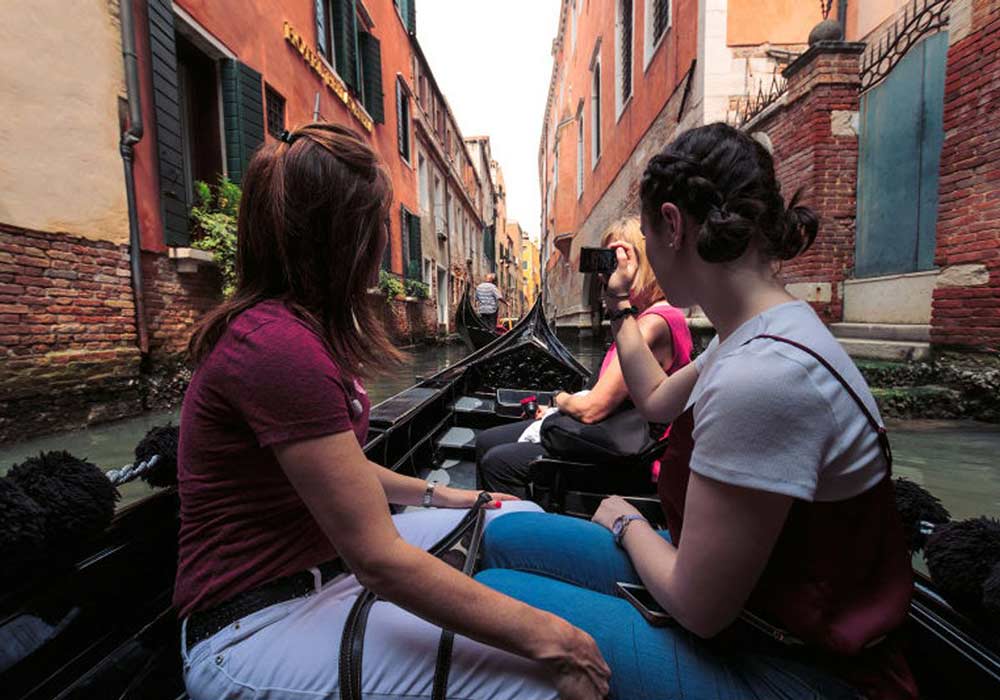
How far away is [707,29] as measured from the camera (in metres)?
5.73

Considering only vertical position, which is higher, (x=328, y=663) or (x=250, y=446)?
(x=250, y=446)

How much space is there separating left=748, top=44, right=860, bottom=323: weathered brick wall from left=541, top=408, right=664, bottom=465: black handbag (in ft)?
14.5

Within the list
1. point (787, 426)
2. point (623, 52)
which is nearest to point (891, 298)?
point (787, 426)

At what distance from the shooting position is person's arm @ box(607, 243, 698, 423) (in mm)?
1111

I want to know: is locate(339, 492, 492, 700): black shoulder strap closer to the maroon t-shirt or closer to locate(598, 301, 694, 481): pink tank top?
the maroon t-shirt

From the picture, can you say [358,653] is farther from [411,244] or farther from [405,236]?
[411,244]

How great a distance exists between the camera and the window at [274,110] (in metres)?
6.02

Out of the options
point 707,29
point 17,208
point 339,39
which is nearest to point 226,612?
point 17,208

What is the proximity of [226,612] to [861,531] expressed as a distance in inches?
30.3

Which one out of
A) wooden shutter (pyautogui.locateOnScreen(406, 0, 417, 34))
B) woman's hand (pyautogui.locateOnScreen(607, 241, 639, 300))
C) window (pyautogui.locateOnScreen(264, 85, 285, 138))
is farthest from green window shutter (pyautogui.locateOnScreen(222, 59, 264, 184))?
wooden shutter (pyautogui.locateOnScreen(406, 0, 417, 34))

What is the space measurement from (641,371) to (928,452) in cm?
322

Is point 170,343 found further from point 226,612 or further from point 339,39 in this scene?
point 339,39

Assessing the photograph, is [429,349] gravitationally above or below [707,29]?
below

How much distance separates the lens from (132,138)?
12.7ft
